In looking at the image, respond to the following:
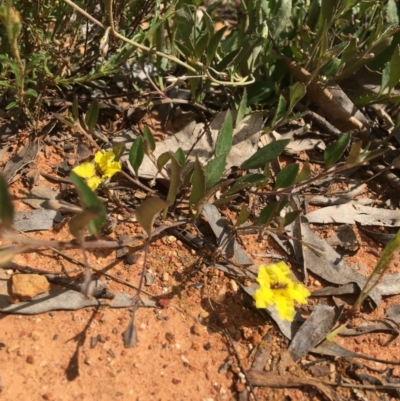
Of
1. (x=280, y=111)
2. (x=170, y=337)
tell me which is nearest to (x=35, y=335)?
(x=170, y=337)

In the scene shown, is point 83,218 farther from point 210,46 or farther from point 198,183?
point 210,46

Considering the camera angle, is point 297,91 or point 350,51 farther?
point 350,51

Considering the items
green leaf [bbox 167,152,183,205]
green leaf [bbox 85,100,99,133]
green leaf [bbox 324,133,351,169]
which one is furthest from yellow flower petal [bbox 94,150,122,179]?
green leaf [bbox 324,133,351,169]

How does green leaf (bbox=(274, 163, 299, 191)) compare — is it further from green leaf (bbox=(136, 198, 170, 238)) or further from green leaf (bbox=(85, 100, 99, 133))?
green leaf (bbox=(85, 100, 99, 133))


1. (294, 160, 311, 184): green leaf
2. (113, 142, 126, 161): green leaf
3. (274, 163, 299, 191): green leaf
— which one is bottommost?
(113, 142, 126, 161): green leaf

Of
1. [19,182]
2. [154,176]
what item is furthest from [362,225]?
[19,182]

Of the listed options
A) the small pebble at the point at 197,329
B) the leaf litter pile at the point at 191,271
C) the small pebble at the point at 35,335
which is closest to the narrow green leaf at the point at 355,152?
the leaf litter pile at the point at 191,271
